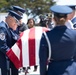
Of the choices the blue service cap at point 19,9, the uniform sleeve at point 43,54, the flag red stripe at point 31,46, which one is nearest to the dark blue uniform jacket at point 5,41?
the flag red stripe at point 31,46

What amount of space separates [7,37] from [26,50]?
0.42m

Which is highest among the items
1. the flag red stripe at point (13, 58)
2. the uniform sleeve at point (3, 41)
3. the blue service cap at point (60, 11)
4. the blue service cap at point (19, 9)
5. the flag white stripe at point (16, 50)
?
the blue service cap at point (60, 11)

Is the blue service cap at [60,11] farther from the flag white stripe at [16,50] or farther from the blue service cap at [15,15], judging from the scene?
the flag white stripe at [16,50]

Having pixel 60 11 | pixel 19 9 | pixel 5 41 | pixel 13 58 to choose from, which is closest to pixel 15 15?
pixel 19 9

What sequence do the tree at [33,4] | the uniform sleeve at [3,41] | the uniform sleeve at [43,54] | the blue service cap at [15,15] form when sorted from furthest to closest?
1. the tree at [33,4]
2. the blue service cap at [15,15]
3. the uniform sleeve at [3,41]
4. the uniform sleeve at [43,54]

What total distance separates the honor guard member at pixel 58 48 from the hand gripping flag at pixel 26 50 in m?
1.75

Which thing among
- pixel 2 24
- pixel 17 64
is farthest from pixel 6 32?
pixel 17 64

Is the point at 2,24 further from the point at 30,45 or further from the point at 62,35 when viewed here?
the point at 62,35

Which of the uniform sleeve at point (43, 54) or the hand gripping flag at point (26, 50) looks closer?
the uniform sleeve at point (43, 54)

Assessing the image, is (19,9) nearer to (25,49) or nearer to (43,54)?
(25,49)

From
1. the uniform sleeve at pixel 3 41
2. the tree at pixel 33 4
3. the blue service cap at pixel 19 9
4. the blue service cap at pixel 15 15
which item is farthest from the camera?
the tree at pixel 33 4

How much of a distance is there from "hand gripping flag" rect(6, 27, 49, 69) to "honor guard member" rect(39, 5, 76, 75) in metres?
1.75

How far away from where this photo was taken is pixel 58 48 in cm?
452

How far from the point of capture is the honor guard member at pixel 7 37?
20.1 ft
